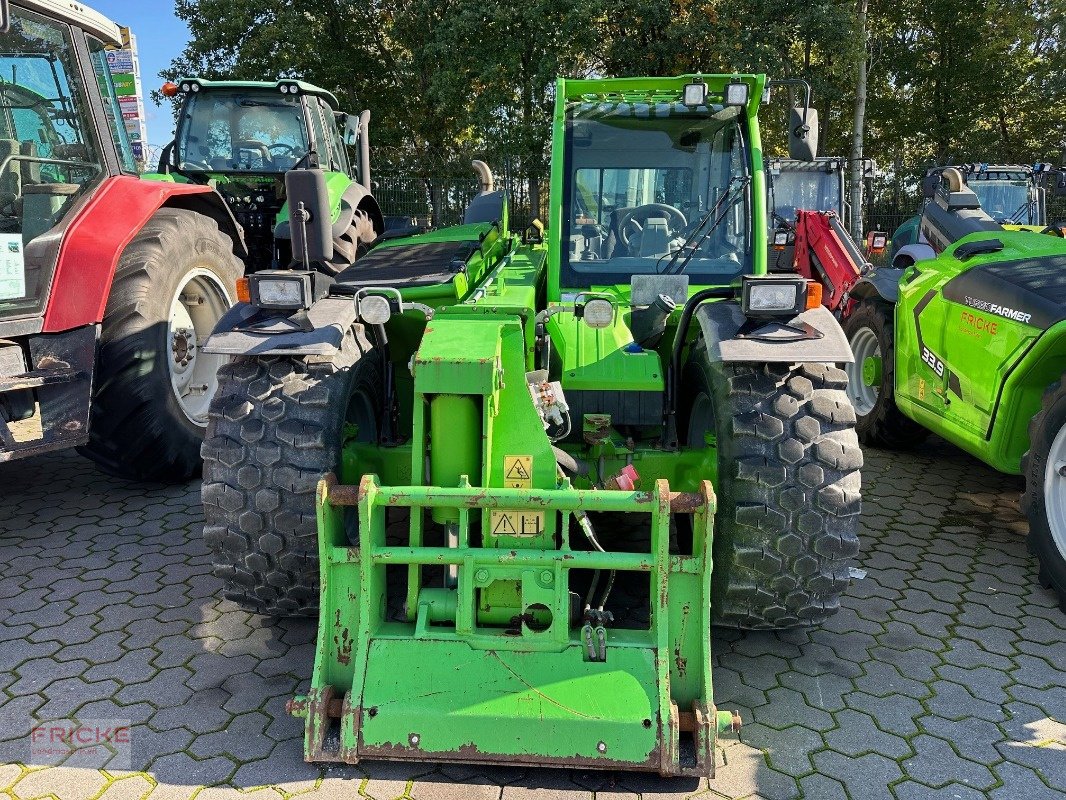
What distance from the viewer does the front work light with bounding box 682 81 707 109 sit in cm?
403

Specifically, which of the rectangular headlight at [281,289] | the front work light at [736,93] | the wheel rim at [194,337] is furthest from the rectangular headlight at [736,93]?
the wheel rim at [194,337]

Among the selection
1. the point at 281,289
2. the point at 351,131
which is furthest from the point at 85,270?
the point at 351,131

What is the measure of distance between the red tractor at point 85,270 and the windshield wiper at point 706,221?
275cm

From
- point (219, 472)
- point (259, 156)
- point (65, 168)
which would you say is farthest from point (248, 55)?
point (219, 472)

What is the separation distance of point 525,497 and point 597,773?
858mm

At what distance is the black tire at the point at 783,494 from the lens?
291 cm

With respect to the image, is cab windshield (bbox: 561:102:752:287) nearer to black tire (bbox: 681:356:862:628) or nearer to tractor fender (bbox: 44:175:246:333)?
black tire (bbox: 681:356:862:628)

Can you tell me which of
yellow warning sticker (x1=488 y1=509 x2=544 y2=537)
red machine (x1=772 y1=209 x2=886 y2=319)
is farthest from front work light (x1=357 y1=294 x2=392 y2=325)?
red machine (x1=772 y1=209 x2=886 y2=319)

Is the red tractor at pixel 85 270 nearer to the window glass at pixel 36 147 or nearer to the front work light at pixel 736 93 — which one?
the window glass at pixel 36 147

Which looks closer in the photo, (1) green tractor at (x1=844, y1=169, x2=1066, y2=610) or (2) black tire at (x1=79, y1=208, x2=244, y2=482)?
(1) green tractor at (x1=844, y1=169, x2=1066, y2=610)

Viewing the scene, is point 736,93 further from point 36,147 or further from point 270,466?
point 36,147

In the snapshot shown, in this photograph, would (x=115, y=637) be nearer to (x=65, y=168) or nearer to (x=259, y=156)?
(x=65, y=168)

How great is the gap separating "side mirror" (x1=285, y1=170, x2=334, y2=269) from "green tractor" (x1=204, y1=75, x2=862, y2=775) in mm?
10

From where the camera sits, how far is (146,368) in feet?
14.9
